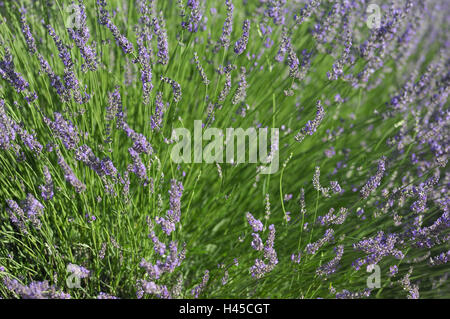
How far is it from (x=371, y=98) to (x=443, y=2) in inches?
70.7

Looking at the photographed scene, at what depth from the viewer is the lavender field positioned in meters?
1.37

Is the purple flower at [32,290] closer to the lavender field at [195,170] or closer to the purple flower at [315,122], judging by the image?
the lavender field at [195,170]

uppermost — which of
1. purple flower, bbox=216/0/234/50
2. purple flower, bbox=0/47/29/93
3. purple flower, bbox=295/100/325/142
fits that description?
purple flower, bbox=216/0/234/50

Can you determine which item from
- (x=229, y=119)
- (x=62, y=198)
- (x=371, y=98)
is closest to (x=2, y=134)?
(x=62, y=198)

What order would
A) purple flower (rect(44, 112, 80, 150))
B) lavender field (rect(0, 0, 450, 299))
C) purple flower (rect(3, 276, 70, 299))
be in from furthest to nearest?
lavender field (rect(0, 0, 450, 299))
purple flower (rect(44, 112, 80, 150))
purple flower (rect(3, 276, 70, 299))

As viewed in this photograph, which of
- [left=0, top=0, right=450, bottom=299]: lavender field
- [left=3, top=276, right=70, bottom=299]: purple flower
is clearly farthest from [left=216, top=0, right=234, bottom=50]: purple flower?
[left=3, top=276, right=70, bottom=299]: purple flower

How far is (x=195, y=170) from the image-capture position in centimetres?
192

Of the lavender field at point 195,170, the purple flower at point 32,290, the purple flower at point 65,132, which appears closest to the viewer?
the purple flower at point 32,290

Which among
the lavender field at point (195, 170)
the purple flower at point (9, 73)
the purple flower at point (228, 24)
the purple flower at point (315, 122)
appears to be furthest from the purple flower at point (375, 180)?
the purple flower at point (9, 73)

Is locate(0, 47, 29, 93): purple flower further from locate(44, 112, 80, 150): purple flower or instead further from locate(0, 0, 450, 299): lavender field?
locate(44, 112, 80, 150): purple flower

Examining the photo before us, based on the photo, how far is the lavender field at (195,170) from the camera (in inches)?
54.1

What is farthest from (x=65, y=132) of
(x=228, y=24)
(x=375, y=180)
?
(x=375, y=180)

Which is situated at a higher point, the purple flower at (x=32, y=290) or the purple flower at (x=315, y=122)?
the purple flower at (x=315, y=122)

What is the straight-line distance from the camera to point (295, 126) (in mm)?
2000
